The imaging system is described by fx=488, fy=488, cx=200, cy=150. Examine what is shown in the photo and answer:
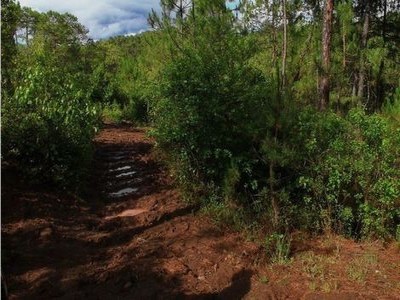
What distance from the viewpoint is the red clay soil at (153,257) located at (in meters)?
4.95

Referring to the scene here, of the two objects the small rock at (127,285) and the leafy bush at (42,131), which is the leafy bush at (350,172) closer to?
the small rock at (127,285)

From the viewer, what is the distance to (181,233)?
6.42m

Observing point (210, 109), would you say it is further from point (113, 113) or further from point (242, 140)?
point (113, 113)

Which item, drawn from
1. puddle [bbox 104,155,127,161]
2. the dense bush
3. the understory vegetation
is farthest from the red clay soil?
puddle [bbox 104,155,127,161]

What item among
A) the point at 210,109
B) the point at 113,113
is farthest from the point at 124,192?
the point at 113,113

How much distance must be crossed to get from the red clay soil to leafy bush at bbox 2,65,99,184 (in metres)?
0.35

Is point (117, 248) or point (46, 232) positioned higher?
point (46, 232)

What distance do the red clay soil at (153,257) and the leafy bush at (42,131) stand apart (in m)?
0.35

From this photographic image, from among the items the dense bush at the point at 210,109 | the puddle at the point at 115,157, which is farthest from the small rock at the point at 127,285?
the puddle at the point at 115,157

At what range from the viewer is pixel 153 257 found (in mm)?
5648

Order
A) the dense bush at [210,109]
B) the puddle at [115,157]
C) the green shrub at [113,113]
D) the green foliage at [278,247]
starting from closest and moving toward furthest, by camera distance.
A: the green foliage at [278,247]
the dense bush at [210,109]
the puddle at [115,157]
the green shrub at [113,113]

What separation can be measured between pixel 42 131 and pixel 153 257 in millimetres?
3392

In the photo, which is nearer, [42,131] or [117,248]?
[117,248]

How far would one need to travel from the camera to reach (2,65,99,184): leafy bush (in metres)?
7.83
